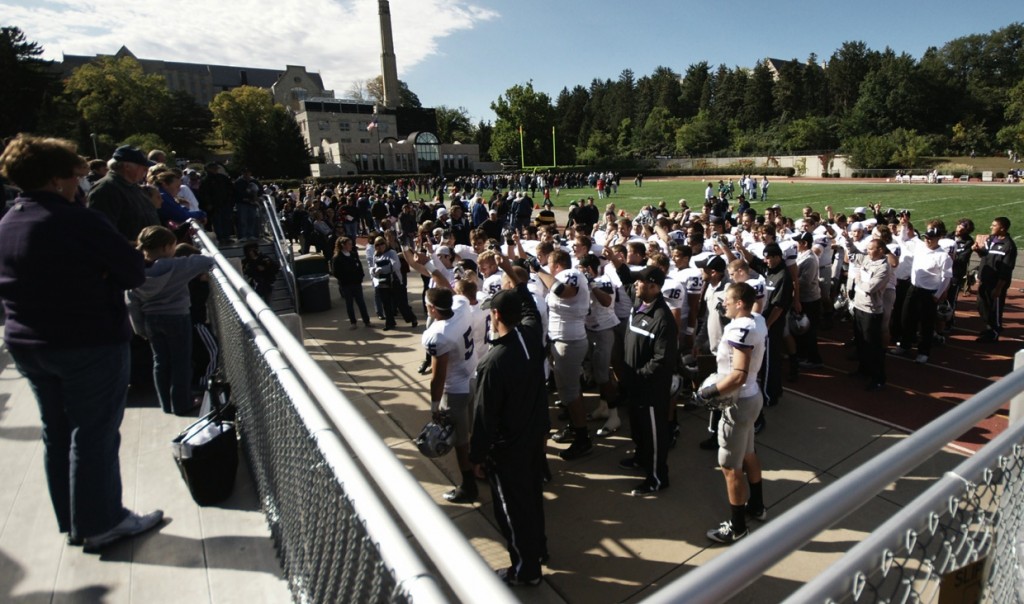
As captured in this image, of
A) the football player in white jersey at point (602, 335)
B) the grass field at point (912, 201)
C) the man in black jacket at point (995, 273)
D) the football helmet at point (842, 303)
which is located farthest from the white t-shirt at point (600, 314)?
the grass field at point (912, 201)

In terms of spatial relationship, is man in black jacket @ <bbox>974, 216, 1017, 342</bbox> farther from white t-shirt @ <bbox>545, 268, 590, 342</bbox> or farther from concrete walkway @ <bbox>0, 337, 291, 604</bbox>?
concrete walkway @ <bbox>0, 337, 291, 604</bbox>

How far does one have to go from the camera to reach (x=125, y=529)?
9.82 feet

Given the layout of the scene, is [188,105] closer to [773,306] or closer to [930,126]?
[773,306]

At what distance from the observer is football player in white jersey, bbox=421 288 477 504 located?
16.8 feet

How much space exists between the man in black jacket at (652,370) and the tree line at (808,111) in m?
75.2

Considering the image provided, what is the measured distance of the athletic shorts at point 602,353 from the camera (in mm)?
6789

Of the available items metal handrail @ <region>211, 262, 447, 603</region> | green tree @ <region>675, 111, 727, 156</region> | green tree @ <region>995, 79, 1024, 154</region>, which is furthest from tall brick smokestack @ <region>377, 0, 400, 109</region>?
metal handrail @ <region>211, 262, 447, 603</region>

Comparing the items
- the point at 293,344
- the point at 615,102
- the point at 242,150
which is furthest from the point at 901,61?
the point at 293,344

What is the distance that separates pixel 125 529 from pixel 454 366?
111 inches

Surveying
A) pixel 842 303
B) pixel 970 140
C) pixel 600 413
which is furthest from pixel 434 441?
pixel 970 140

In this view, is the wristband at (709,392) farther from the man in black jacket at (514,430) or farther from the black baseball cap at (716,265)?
the black baseball cap at (716,265)

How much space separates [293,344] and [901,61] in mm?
112441

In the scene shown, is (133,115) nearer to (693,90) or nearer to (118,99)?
(118,99)

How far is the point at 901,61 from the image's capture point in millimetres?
88000
